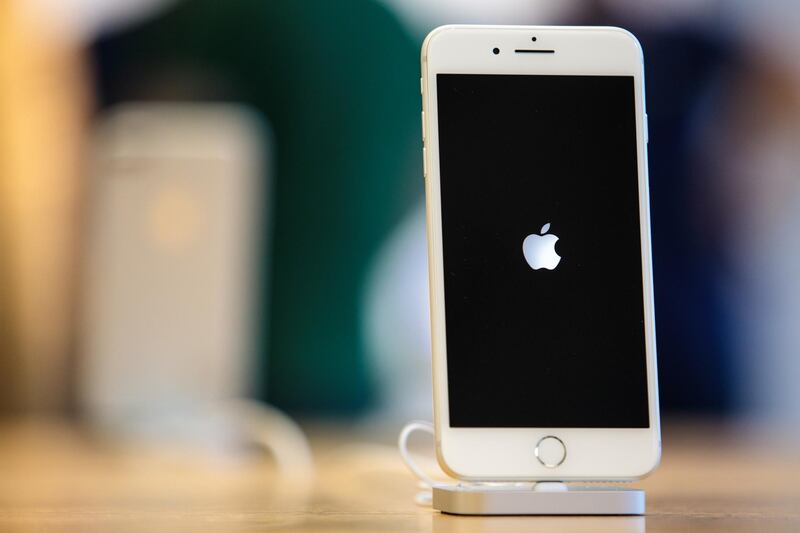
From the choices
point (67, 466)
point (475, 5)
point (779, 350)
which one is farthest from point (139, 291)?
point (779, 350)

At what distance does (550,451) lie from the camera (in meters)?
0.53

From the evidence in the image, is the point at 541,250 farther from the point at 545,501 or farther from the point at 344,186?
the point at 344,186

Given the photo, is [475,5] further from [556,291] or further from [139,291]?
[556,291]

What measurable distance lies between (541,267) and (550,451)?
0.10m

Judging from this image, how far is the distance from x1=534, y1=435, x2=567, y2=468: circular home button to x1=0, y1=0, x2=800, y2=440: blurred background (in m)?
1.25

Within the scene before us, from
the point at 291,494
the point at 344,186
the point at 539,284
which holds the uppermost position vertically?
the point at 344,186

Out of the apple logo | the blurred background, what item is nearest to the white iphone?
the apple logo

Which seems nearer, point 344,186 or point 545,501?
point 545,501

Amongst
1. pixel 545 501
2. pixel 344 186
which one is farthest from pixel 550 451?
pixel 344 186

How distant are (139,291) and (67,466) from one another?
479 mm

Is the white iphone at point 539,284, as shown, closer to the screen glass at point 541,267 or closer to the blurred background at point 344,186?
the screen glass at point 541,267

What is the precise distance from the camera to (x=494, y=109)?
562 millimetres

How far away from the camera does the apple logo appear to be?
0.54 metres

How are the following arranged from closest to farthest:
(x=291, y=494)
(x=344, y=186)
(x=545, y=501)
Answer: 1. (x=545, y=501)
2. (x=291, y=494)
3. (x=344, y=186)
